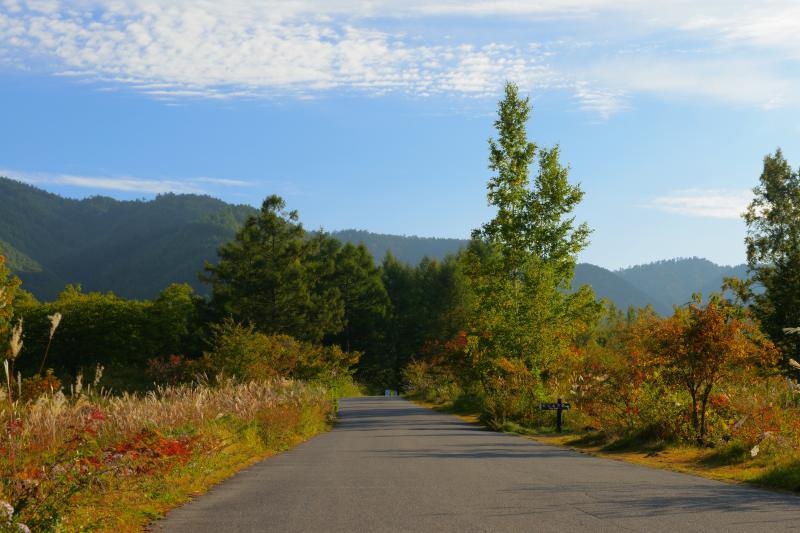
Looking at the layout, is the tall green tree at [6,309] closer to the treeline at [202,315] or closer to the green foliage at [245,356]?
the treeline at [202,315]

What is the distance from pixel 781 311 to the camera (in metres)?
40.8

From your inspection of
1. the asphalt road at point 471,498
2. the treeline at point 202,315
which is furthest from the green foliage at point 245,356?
the treeline at point 202,315

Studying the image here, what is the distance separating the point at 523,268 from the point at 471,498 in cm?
2672

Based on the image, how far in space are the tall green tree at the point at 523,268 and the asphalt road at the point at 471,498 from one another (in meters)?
17.1

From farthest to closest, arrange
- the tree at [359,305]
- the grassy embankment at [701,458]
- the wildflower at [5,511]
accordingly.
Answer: the tree at [359,305] < the grassy embankment at [701,458] < the wildflower at [5,511]

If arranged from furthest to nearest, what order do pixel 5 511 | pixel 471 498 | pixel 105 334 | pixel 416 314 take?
pixel 416 314
pixel 105 334
pixel 471 498
pixel 5 511

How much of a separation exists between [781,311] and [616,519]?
35.5 metres

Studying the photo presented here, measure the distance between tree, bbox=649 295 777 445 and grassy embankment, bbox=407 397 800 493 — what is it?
1293mm

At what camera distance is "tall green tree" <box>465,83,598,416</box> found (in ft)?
116

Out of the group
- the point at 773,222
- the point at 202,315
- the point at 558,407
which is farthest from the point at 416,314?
the point at 558,407

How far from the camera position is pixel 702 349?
1898 centimetres

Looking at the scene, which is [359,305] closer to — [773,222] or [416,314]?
[416,314]

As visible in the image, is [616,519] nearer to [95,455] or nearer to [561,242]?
[95,455]

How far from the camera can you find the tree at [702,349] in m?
18.9
